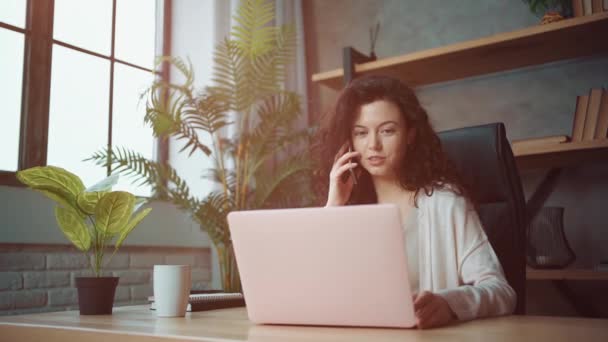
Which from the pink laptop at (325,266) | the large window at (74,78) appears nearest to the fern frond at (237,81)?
the large window at (74,78)

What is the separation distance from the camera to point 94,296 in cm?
112

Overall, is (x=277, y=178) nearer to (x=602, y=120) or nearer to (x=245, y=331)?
(x=602, y=120)

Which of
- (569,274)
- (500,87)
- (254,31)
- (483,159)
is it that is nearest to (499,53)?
(500,87)

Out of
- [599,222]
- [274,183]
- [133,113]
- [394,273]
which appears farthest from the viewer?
[133,113]

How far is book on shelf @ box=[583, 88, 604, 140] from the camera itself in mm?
2172

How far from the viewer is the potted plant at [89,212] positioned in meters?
1.11

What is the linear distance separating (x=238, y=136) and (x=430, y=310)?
2073 millimetres

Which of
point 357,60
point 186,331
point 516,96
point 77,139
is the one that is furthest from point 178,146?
point 186,331

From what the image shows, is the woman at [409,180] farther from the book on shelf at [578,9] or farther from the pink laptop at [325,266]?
the book on shelf at [578,9]

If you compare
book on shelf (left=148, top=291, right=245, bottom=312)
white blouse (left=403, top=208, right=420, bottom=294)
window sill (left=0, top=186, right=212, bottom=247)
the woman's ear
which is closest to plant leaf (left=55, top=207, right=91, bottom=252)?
book on shelf (left=148, top=291, right=245, bottom=312)

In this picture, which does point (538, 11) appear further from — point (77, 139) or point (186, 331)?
point (186, 331)

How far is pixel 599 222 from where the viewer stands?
2420 millimetres

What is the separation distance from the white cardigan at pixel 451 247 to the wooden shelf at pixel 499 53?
1224mm

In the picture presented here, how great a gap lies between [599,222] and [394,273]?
79.9 inches
